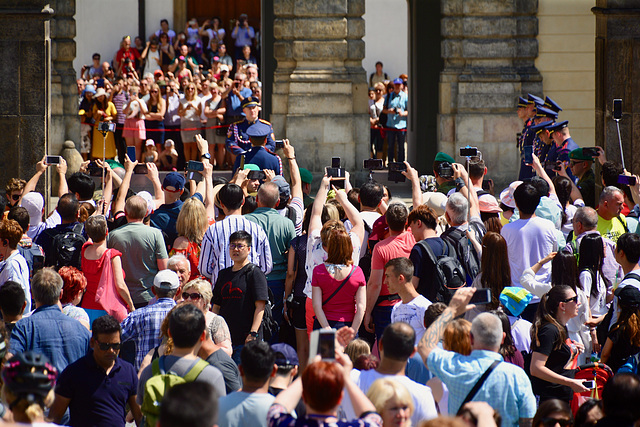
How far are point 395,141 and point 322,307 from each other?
12.3 m

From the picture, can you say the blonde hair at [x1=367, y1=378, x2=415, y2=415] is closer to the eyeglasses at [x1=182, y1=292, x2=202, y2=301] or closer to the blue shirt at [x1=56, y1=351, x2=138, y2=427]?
the blue shirt at [x1=56, y1=351, x2=138, y2=427]

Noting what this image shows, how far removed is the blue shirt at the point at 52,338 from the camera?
20.1 ft

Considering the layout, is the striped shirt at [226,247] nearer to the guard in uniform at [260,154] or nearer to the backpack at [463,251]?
the backpack at [463,251]

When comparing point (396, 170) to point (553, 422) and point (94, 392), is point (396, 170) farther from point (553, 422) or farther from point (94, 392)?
point (553, 422)

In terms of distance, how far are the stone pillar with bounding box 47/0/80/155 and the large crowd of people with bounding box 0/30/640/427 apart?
26.9ft

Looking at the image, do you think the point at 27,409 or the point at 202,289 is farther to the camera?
the point at 202,289

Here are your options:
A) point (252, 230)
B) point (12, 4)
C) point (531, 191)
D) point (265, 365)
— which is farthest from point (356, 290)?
point (12, 4)

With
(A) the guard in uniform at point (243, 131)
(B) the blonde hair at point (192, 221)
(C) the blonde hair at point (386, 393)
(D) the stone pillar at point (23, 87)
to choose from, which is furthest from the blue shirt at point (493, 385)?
(A) the guard in uniform at point (243, 131)

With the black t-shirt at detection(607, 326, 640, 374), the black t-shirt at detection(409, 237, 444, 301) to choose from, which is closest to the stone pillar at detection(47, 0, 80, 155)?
the black t-shirt at detection(409, 237, 444, 301)

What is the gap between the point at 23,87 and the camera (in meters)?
11.5

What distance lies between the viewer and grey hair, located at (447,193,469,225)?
7.79 m

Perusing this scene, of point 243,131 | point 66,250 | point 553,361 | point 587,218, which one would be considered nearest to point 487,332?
point 553,361

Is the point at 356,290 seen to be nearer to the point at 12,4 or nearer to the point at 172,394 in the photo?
the point at 172,394

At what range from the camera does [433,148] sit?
17922mm
